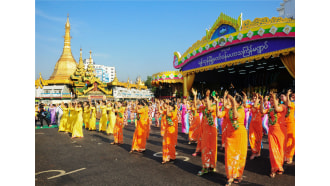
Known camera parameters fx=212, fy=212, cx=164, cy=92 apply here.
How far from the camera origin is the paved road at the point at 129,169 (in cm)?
398

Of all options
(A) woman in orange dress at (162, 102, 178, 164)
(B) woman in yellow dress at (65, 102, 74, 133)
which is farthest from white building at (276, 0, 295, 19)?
(A) woman in orange dress at (162, 102, 178, 164)

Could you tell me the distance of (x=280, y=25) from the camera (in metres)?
10.9

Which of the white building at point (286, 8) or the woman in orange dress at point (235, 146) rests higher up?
the white building at point (286, 8)

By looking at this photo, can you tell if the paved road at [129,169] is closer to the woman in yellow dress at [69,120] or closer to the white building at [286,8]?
the woman in yellow dress at [69,120]

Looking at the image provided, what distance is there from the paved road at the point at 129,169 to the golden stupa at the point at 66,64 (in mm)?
33787

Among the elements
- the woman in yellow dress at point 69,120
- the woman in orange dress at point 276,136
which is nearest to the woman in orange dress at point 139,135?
the woman in orange dress at point 276,136

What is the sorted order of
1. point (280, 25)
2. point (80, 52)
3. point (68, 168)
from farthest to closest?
point (80, 52), point (280, 25), point (68, 168)

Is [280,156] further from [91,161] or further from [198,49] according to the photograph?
[198,49]

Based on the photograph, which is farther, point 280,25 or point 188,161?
point 280,25

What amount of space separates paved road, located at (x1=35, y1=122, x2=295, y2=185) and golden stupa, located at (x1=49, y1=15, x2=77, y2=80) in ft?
111

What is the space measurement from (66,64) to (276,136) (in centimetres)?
4028

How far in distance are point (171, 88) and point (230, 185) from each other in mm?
25026

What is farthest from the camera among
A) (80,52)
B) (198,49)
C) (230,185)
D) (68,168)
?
(80,52)

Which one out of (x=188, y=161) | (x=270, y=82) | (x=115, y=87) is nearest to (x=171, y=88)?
(x=115, y=87)
